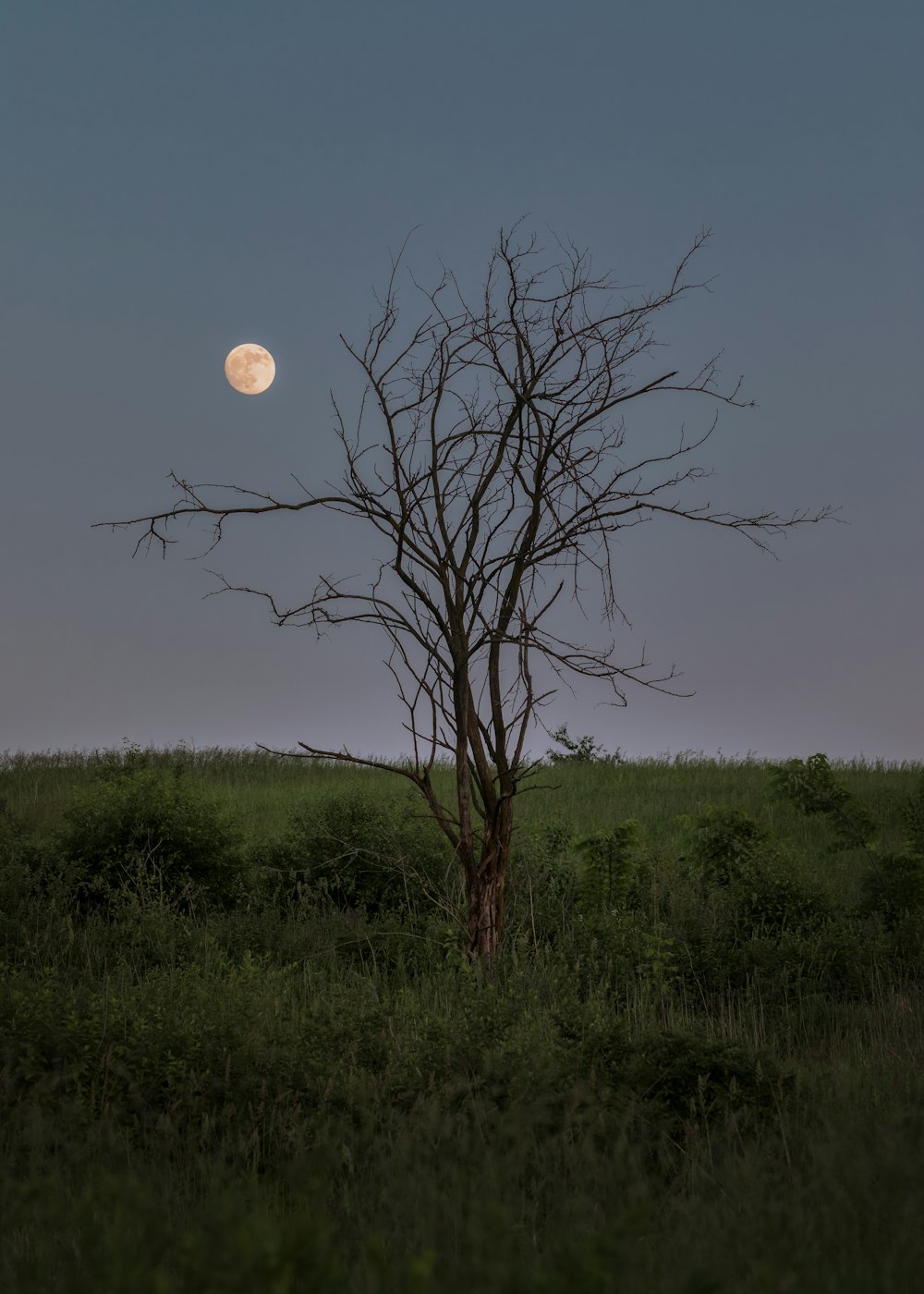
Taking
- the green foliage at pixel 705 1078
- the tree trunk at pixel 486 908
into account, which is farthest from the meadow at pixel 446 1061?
the tree trunk at pixel 486 908

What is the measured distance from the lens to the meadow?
2707mm

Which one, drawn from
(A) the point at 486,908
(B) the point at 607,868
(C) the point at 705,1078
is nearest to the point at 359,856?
(B) the point at 607,868

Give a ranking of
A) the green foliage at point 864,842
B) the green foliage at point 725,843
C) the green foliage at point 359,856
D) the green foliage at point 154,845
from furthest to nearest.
A: 1. the green foliage at point 725,843
2. the green foliage at point 359,856
3. the green foliage at point 154,845
4. the green foliage at point 864,842

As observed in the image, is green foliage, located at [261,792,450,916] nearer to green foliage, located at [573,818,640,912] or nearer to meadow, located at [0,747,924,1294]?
meadow, located at [0,747,924,1294]

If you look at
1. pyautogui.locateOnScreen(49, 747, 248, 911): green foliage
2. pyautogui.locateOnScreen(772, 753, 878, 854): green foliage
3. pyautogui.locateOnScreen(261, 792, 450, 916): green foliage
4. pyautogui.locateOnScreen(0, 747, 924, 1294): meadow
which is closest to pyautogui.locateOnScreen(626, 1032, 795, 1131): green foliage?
pyautogui.locateOnScreen(0, 747, 924, 1294): meadow

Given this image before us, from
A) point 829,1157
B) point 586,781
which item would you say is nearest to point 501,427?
point 829,1157

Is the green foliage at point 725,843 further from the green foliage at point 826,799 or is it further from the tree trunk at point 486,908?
the tree trunk at point 486,908

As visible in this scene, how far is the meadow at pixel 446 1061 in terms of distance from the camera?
8.88 feet

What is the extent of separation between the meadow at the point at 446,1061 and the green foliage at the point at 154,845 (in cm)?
4

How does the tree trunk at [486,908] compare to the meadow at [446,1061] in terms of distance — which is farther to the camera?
the tree trunk at [486,908]

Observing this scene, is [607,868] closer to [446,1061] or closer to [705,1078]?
[446,1061]

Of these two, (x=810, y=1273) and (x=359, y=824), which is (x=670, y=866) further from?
(x=810, y=1273)

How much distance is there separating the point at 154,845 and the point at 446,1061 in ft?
24.9

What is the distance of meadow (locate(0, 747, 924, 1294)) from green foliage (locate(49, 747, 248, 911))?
1.7 inches
